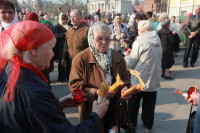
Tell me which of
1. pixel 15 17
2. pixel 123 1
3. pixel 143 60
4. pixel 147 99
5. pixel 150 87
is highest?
pixel 123 1

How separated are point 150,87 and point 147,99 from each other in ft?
0.91

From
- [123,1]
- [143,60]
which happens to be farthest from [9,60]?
[123,1]

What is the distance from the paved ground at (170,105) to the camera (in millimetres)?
3710

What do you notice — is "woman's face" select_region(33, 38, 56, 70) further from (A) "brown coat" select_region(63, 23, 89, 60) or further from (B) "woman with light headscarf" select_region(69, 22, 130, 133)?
(A) "brown coat" select_region(63, 23, 89, 60)

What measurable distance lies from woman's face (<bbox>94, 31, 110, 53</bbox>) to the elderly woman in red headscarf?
41.0 inches

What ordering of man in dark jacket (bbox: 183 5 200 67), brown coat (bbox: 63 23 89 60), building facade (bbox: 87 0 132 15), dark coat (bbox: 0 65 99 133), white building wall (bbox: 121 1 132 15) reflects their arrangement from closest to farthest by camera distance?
dark coat (bbox: 0 65 99 133) → brown coat (bbox: 63 23 89 60) → man in dark jacket (bbox: 183 5 200 67) → building facade (bbox: 87 0 132 15) → white building wall (bbox: 121 1 132 15)

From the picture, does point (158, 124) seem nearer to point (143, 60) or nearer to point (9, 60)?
point (143, 60)

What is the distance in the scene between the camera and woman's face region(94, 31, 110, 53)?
2212 mm

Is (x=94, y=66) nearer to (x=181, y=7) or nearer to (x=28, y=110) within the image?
(x=28, y=110)

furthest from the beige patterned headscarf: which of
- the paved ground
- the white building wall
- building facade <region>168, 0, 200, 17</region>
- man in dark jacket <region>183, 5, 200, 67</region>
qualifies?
the white building wall

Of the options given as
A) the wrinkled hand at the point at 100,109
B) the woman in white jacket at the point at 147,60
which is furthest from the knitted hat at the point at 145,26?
the wrinkled hand at the point at 100,109

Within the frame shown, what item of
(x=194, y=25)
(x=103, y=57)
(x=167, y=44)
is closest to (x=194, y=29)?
(x=194, y=25)

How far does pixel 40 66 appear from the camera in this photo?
4.08ft

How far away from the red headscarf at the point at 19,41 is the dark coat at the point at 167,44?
538cm
